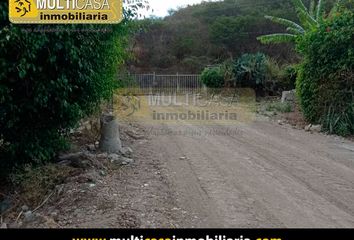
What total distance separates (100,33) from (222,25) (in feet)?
116

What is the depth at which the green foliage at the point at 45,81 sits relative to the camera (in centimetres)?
476

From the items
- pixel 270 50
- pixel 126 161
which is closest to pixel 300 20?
pixel 126 161

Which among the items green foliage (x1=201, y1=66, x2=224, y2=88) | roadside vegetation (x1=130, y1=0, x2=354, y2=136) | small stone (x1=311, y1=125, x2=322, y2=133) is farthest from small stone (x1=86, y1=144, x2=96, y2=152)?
green foliage (x1=201, y1=66, x2=224, y2=88)

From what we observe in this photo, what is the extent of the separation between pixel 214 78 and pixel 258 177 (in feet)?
54.8

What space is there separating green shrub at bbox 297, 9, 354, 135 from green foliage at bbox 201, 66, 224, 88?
32.4ft

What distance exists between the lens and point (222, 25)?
39531 millimetres

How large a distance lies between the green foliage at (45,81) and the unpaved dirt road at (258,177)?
6.69 feet

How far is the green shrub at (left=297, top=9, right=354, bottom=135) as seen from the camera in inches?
401

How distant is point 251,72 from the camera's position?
19.6m

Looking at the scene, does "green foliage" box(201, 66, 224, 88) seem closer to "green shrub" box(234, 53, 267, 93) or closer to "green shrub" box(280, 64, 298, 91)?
"green shrub" box(234, 53, 267, 93)

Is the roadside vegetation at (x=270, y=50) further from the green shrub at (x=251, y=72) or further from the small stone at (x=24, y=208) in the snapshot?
the small stone at (x=24, y=208)

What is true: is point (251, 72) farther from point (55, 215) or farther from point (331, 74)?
point (55, 215)

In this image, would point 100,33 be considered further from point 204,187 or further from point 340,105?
point 340,105

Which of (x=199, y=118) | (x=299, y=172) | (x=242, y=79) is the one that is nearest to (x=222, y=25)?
(x=242, y=79)
